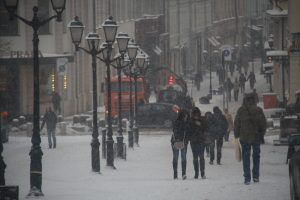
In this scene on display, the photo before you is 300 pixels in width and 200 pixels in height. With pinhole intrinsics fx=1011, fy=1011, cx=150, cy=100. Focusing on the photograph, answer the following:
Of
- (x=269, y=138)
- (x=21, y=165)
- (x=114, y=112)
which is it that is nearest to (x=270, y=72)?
(x=114, y=112)

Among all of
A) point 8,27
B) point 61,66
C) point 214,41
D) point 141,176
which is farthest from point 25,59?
point 214,41

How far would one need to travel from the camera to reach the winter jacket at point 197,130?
2097 cm

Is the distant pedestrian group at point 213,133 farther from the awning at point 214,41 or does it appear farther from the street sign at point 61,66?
the awning at point 214,41

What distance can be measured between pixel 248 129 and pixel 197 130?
8.73 feet

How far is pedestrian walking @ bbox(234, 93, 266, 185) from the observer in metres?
18.5

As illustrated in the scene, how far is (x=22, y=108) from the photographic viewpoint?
5338 cm

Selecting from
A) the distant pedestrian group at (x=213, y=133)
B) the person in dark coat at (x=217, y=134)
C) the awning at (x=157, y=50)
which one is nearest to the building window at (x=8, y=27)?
the person in dark coat at (x=217, y=134)

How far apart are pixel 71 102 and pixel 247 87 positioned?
21092 mm

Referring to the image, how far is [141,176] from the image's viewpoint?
915 inches

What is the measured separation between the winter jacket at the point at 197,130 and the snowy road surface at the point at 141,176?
83 cm

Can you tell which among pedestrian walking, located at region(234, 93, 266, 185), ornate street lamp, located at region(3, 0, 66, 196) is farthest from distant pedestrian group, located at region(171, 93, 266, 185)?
ornate street lamp, located at region(3, 0, 66, 196)

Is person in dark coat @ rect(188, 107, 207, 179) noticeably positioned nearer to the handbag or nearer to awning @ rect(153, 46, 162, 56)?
the handbag

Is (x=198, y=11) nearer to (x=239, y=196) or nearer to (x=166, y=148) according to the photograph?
(x=166, y=148)

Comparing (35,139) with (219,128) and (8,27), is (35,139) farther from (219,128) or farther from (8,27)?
(8,27)
